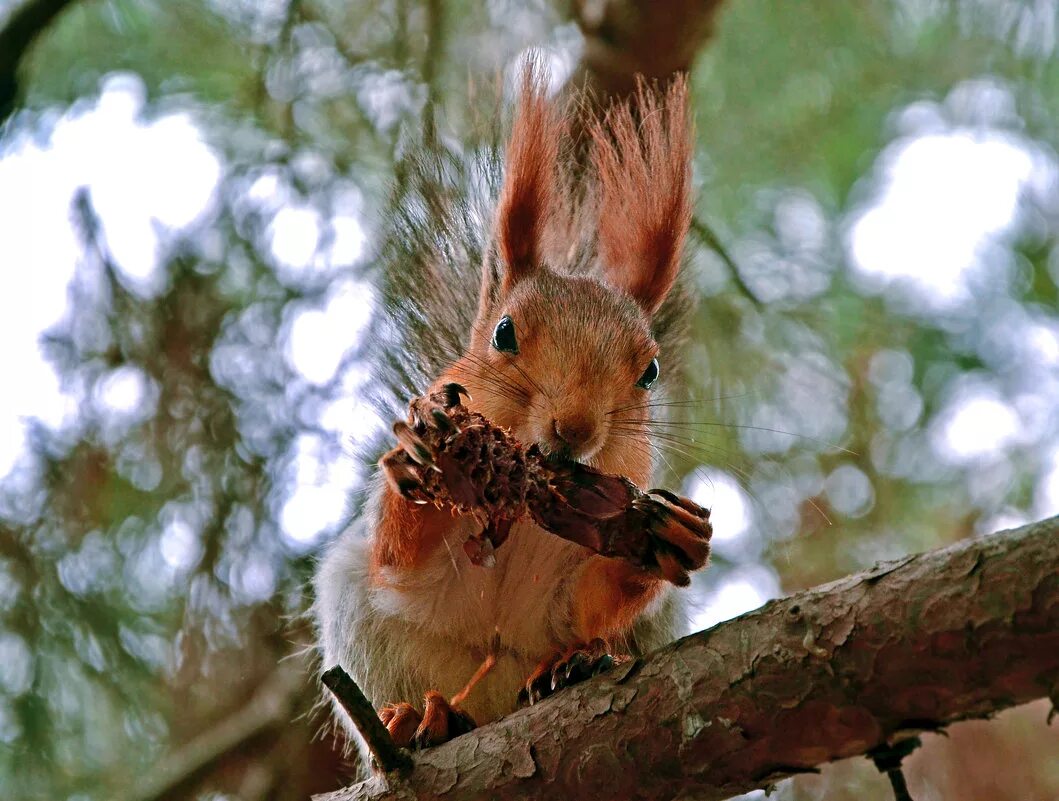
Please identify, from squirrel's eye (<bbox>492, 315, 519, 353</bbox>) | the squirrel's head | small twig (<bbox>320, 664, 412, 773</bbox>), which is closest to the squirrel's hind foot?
small twig (<bbox>320, 664, 412, 773</bbox>)

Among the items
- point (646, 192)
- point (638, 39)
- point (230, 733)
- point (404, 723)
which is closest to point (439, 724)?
point (404, 723)

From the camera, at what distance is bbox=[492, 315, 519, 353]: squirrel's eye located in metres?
2.24

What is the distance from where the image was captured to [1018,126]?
2.94 meters

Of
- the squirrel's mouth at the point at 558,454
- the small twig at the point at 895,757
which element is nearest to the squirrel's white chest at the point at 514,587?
the squirrel's mouth at the point at 558,454

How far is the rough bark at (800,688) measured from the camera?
129 centimetres

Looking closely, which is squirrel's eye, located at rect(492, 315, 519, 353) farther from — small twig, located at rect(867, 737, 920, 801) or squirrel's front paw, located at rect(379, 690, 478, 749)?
small twig, located at rect(867, 737, 920, 801)

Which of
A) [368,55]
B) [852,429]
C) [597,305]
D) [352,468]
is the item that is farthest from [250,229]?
[852,429]

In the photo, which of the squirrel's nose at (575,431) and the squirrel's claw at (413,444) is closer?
the squirrel's claw at (413,444)

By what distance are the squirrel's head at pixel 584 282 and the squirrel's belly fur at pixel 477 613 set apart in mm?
241

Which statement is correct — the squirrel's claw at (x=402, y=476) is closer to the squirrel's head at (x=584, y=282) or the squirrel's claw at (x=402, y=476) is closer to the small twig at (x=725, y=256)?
the squirrel's head at (x=584, y=282)

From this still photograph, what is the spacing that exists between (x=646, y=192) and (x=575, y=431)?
0.86 m

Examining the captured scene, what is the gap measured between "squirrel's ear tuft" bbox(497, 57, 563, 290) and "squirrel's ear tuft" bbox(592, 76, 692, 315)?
0.17 meters

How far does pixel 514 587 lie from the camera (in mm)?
2291

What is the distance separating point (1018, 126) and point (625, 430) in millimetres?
1518
